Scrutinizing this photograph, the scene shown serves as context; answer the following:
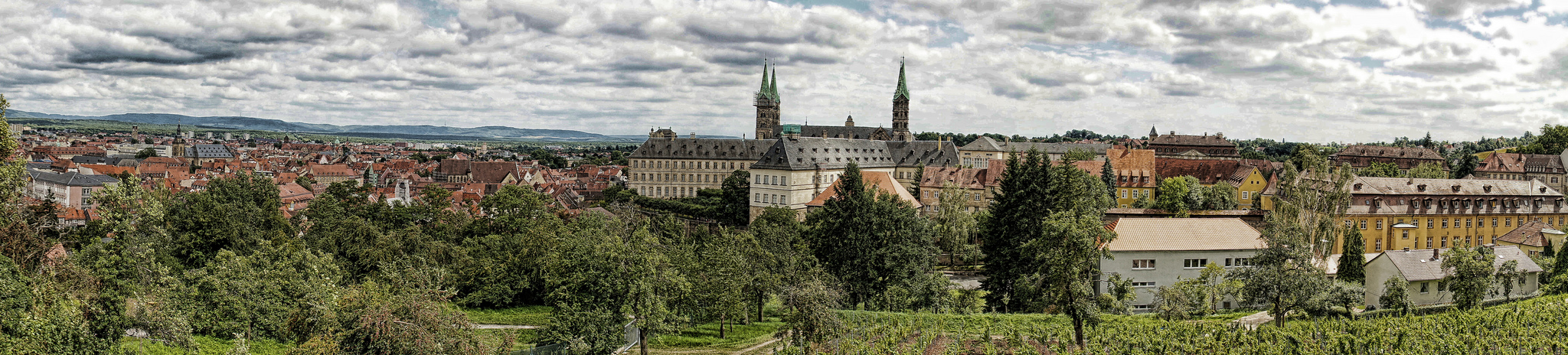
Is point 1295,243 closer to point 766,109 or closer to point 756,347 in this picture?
point 756,347

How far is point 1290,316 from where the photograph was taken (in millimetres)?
→ 31984

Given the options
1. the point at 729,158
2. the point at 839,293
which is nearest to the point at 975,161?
the point at 729,158

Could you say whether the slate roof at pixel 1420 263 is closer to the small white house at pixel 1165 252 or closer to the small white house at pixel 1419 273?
the small white house at pixel 1419 273

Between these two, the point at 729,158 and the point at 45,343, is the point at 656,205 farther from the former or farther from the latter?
the point at 45,343

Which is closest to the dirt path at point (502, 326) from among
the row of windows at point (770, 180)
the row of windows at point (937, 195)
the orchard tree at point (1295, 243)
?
the orchard tree at point (1295, 243)

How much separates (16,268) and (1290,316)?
130 ft

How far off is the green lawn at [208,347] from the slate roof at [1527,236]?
62.9 meters

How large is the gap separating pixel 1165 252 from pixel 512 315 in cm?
2974

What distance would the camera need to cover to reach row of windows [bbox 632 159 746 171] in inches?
4075

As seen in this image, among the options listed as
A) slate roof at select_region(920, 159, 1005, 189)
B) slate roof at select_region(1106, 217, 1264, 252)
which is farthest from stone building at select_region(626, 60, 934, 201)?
slate roof at select_region(1106, 217, 1264, 252)

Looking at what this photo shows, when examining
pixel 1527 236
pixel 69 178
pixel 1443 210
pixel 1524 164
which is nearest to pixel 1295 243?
pixel 1527 236

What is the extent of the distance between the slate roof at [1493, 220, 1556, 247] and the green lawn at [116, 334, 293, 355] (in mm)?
62901

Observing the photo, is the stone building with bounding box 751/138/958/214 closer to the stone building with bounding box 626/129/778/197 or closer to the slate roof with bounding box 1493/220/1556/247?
the stone building with bounding box 626/129/778/197

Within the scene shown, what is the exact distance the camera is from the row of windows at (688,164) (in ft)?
340
